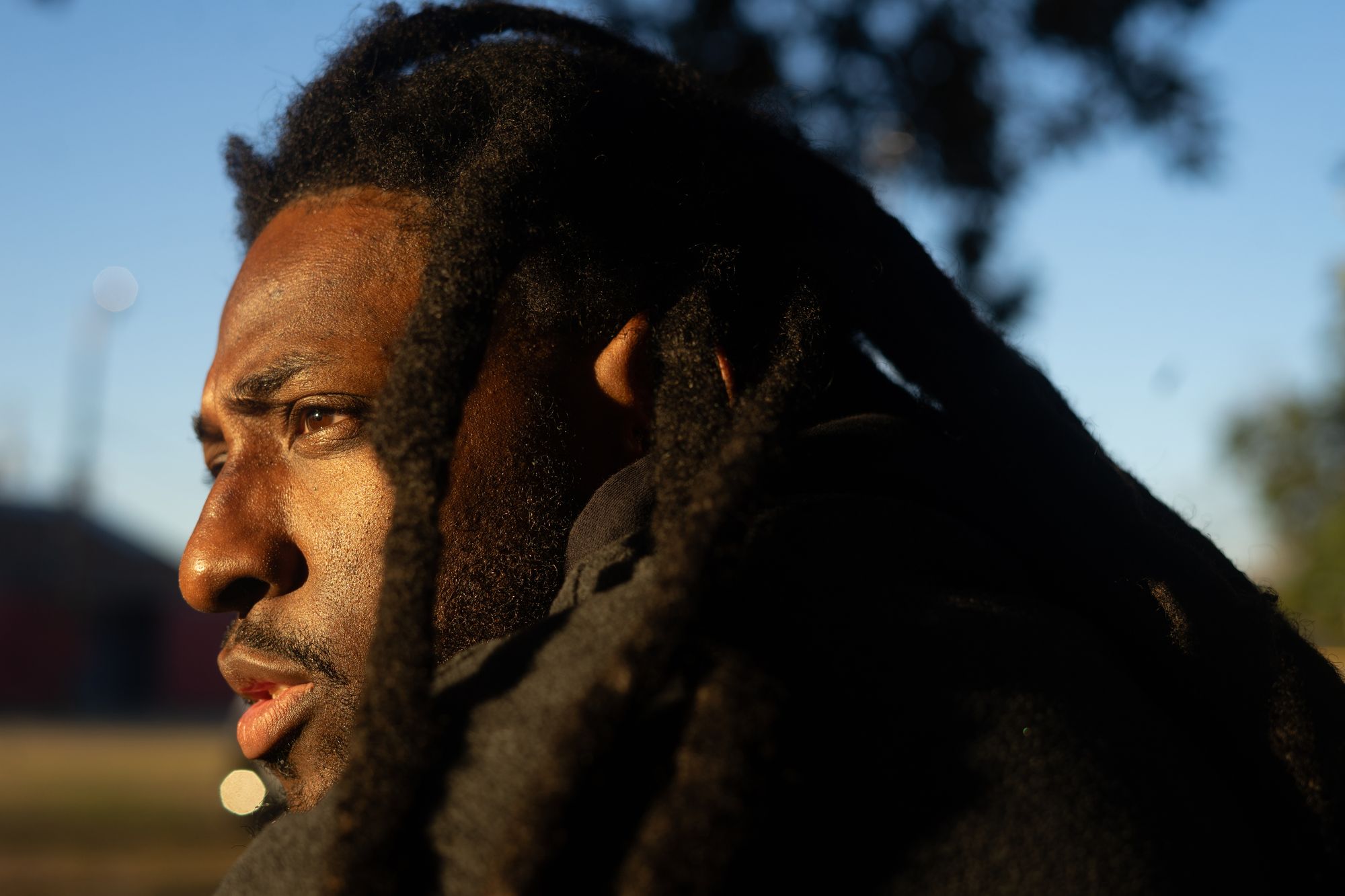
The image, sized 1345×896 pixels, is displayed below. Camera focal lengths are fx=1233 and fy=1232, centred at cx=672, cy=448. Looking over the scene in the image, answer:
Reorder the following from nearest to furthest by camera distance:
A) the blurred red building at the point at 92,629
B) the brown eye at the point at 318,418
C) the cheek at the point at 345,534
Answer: the cheek at the point at 345,534 → the brown eye at the point at 318,418 → the blurred red building at the point at 92,629

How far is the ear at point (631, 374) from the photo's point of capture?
2.37m

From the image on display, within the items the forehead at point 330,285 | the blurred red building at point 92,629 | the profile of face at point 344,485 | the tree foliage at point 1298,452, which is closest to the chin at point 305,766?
the profile of face at point 344,485

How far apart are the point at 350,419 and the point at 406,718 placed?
102 centimetres

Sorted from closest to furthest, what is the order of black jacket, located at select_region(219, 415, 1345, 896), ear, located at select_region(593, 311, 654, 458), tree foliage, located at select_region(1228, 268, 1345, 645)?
1. black jacket, located at select_region(219, 415, 1345, 896)
2. ear, located at select_region(593, 311, 654, 458)
3. tree foliage, located at select_region(1228, 268, 1345, 645)

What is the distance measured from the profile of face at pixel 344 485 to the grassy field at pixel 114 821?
158 cm

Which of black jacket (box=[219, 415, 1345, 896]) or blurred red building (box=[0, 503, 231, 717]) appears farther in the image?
blurred red building (box=[0, 503, 231, 717])

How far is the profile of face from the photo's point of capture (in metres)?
2.17

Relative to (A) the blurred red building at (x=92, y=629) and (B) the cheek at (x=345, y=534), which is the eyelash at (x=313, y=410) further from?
(A) the blurred red building at (x=92, y=629)

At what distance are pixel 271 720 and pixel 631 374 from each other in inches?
35.9

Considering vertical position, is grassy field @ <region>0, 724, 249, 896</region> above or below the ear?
above

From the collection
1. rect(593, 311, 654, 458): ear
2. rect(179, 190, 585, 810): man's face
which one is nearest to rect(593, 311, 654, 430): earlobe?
rect(593, 311, 654, 458): ear

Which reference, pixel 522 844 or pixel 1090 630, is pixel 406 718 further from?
pixel 1090 630

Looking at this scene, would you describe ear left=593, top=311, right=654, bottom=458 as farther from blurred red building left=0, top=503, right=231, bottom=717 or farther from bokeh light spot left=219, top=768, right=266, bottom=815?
blurred red building left=0, top=503, right=231, bottom=717

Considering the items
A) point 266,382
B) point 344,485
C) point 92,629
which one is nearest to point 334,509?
point 344,485
